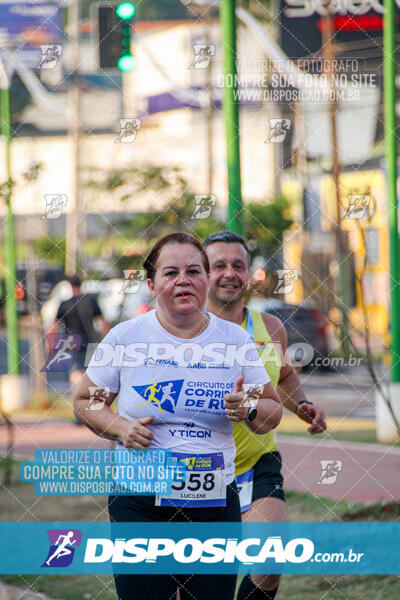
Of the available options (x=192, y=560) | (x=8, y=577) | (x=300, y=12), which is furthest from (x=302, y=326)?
(x=192, y=560)

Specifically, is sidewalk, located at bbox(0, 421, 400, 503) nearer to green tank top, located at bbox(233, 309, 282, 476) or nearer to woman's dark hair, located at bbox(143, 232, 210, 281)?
green tank top, located at bbox(233, 309, 282, 476)

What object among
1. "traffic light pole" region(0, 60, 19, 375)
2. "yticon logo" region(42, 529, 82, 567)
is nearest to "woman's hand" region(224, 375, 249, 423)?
"yticon logo" region(42, 529, 82, 567)

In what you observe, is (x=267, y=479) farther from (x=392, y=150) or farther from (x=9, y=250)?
(x=9, y=250)

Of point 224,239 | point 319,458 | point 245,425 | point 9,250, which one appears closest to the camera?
point 245,425

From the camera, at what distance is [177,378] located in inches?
138

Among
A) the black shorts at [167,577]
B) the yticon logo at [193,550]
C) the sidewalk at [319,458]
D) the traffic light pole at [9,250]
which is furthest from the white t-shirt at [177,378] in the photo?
the traffic light pole at [9,250]

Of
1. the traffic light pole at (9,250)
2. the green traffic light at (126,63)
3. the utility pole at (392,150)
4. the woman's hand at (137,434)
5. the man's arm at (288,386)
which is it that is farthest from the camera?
the traffic light pole at (9,250)

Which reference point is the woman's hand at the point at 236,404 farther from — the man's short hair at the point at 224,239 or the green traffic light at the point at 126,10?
the green traffic light at the point at 126,10

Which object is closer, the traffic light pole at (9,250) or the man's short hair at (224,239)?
the man's short hair at (224,239)

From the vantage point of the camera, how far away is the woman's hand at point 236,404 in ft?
11.1

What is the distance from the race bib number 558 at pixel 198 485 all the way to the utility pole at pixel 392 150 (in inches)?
177

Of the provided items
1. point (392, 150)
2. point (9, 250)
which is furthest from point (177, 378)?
point (9, 250)

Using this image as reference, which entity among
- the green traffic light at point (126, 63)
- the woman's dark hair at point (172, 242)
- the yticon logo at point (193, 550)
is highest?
the green traffic light at point (126, 63)

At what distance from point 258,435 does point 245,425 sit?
13cm
